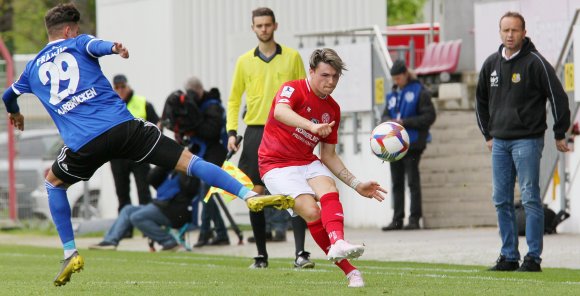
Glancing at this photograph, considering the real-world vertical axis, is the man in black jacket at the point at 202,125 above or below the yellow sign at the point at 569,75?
below

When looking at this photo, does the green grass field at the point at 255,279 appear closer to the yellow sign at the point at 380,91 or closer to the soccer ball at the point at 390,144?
the soccer ball at the point at 390,144

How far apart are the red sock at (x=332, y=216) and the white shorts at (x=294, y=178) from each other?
0.66 ft

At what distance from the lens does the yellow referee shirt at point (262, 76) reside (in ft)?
44.9

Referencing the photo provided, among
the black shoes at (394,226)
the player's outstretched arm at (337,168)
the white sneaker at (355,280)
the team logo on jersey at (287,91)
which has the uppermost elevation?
the team logo on jersey at (287,91)

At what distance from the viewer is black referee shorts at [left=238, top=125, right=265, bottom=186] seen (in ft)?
44.4

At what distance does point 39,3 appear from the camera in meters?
44.9

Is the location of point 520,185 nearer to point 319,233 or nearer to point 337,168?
point 337,168

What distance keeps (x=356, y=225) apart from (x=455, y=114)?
7.01 ft

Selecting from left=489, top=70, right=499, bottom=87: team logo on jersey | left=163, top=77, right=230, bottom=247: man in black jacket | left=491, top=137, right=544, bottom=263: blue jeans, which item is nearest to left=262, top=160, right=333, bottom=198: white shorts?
left=491, top=137, right=544, bottom=263: blue jeans

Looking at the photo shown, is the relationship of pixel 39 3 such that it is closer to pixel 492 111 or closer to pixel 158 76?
pixel 158 76

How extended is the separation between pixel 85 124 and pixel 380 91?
10.2m

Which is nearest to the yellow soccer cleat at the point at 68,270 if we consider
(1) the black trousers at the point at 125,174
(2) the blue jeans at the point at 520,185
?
(2) the blue jeans at the point at 520,185

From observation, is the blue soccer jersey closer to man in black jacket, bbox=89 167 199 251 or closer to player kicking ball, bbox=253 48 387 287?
player kicking ball, bbox=253 48 387 287

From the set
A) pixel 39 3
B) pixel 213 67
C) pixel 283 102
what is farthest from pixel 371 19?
pixel 39 3
